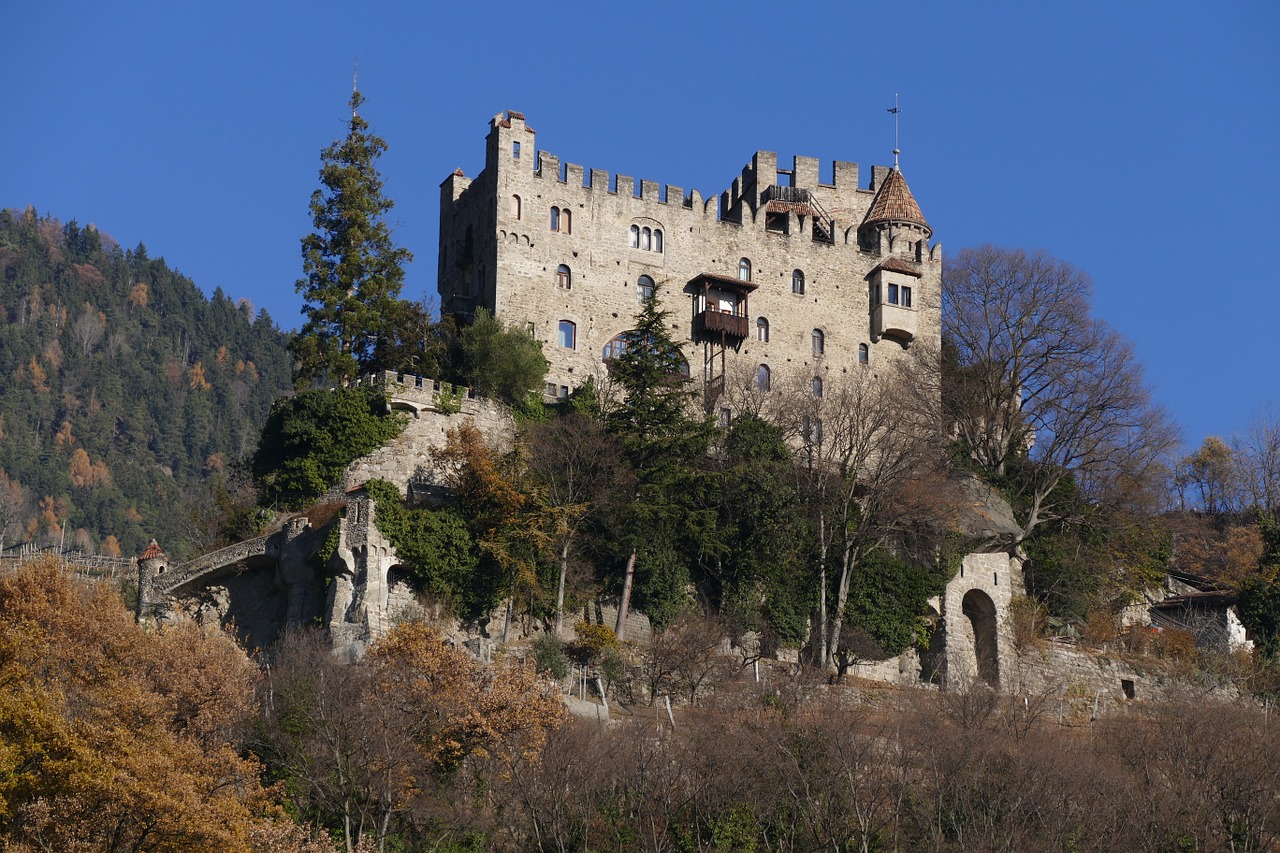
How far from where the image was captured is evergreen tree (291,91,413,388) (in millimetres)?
57250

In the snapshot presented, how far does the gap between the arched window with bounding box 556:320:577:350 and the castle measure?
5 cm

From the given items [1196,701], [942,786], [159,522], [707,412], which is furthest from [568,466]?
[159,522]

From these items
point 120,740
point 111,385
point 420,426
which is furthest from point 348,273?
point 111,385

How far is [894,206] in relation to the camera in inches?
2790

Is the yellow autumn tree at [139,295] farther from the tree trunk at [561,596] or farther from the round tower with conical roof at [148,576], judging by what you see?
the tree trunk at [561,596]

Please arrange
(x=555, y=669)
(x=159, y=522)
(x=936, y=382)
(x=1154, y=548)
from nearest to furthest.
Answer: (x=555, y=669) → (x=1154, y=548) → (x=936, y=382) → (x=159, y=522)

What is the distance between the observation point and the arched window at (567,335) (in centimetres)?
6156

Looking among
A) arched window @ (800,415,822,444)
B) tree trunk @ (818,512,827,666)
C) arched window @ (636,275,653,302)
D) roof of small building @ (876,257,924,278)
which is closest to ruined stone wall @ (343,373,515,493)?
arched window @ (800,415,822,444)

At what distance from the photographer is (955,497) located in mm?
58250

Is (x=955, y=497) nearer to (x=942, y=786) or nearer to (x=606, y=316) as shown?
(x=606, y=316)

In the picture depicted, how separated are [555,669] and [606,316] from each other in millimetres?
18127

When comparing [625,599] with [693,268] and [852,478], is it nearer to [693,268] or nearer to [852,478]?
[852,478]

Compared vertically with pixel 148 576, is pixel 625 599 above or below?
below

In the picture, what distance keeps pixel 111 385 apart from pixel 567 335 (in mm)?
96894
